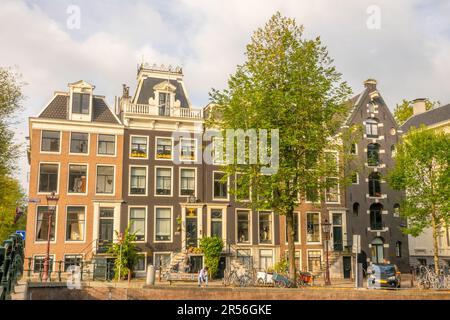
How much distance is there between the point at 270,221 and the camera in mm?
37344

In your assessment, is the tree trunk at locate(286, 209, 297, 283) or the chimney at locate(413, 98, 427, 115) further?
the chimney at locate(413, 98, 427, 115)

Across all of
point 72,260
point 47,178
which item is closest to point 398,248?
point 72,260

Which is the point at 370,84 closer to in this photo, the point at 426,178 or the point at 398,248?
the point at 426,178

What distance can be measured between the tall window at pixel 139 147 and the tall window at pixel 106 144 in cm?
144

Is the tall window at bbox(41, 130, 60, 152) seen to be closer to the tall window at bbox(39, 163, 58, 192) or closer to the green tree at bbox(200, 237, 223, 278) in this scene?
the tall window at bbox(39, 163, 58, 192)

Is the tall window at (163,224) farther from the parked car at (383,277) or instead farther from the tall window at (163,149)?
the parked car at (383,277)

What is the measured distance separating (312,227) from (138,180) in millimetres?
15178

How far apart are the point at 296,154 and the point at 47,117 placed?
19.1 metres

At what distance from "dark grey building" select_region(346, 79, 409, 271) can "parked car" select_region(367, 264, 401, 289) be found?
41.8 ft

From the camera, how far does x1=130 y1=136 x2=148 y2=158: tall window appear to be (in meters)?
35.0

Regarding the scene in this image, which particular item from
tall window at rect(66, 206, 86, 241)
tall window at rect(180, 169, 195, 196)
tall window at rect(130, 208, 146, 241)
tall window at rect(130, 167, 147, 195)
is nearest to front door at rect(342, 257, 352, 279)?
tall window at rect(180, 169, 195, 196)

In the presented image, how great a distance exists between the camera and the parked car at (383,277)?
26.2 meters
